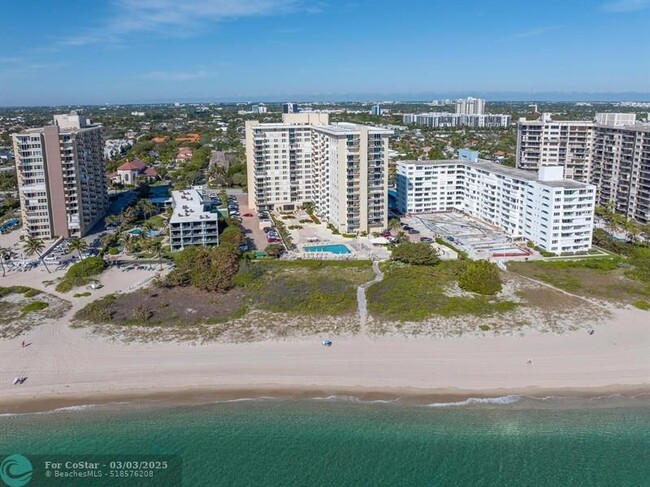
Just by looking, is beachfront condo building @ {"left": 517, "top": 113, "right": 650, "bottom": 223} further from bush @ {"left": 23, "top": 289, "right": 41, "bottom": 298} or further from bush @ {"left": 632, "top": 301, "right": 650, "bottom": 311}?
bush @ {"left": 23, "top": 289, "right": 41, "bottom": 298}

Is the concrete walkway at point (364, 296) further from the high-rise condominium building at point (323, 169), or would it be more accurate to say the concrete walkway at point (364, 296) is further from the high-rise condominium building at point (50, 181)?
the high-rise condominium building at point (50, 181)

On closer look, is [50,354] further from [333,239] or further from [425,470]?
[333,239]

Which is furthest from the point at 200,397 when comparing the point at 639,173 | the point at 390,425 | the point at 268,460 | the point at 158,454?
the point at 639,173

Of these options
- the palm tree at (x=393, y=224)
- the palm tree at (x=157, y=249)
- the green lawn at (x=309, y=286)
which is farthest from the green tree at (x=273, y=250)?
the palm tree at (x=393, y=224)

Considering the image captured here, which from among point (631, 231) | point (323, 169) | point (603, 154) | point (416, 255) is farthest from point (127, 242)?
point (603, 154)

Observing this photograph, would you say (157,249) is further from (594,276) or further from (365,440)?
(594,276)

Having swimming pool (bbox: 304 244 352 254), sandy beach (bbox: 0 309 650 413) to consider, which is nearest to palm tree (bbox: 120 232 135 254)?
swimming pool (bbox: 304 244 352 254)
